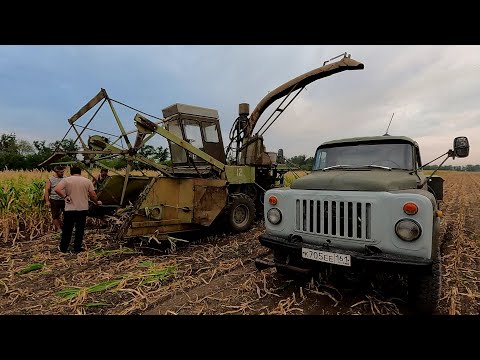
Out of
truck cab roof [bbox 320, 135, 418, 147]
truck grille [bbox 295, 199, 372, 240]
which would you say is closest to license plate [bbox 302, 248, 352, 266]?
truck grille [bbox 295, 199, 372, 240]

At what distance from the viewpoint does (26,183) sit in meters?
8.12

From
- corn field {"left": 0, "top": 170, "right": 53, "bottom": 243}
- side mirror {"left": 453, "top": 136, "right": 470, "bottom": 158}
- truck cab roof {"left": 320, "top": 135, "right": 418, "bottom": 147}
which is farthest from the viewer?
corn field {"left": 0, "top": 170, "right": 53, "bottom": 243}

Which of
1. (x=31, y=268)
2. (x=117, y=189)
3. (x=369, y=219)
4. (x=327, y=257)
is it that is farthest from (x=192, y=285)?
(x=117, y=189)

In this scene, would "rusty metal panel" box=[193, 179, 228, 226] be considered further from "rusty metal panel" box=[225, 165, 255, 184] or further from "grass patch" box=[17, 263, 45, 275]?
"grass patch" box=[17, 263, 45, 275]

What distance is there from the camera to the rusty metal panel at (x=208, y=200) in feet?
19.1

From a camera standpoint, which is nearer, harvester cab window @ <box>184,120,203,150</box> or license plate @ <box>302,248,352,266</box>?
license plate @ <box>302,248,352,266</box>

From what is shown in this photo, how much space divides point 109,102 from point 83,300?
13.0 feet

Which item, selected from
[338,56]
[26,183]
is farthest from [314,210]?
[26,183]

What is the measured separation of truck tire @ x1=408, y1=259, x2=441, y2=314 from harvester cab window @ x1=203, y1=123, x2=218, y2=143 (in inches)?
240

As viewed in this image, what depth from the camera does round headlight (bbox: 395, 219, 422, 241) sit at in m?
2.59

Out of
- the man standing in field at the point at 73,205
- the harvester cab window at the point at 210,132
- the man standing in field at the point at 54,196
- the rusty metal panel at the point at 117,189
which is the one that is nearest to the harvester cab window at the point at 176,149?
the harvester cab window at the point at 210,132

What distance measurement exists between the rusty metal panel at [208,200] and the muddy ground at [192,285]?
687 mm

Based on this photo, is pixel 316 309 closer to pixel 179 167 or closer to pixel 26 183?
pixel 179 167

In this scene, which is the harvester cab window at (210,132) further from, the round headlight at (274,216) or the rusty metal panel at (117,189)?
the round headlight at (274,216)
